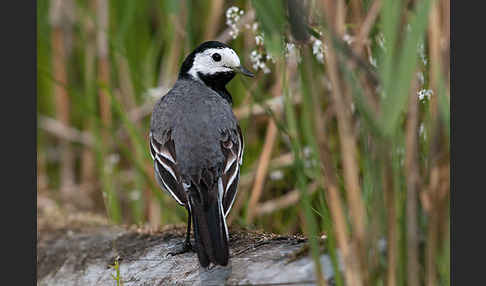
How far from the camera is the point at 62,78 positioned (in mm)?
6324

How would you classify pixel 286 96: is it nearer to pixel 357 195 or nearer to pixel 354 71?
pixel 354 71

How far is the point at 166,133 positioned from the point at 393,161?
5.83 ft

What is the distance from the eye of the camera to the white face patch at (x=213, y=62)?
4.16 metres

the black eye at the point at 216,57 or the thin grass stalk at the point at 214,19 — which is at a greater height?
the thin grass stalk at the point at 214,19

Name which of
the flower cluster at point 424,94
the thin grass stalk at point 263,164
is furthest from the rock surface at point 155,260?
the flower cluster at point 424,94

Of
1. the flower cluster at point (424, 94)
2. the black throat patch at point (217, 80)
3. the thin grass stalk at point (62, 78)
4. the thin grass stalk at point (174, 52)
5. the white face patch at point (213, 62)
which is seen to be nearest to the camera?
the flower cluster at point (424, 94)

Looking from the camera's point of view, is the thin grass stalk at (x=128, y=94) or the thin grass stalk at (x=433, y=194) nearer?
the thin grass stalk at (x=433, y=194)

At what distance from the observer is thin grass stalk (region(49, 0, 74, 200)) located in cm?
620

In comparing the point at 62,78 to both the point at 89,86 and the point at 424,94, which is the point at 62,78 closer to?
the point at 89,86

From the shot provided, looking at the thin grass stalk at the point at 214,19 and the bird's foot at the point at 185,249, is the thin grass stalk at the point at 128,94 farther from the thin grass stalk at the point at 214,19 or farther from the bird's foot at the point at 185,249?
the bird's foot at the point at 185,249

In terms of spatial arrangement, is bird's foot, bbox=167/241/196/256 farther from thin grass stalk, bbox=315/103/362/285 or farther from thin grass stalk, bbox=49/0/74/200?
thin grass stalk, bbox=49/0/74/200

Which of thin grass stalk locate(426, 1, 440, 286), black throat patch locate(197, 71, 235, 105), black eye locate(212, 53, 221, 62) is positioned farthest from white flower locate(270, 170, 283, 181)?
thin grass stalk locate(426, 1, 440, 286)

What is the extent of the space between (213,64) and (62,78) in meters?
2.56

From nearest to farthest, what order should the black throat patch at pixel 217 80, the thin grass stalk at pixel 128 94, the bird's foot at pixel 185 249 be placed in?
the bird's foot at pixel 185 249
the black throat patch at pixel 217 80
the thin grass stalk at pixel 128 94
